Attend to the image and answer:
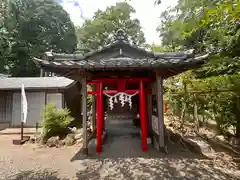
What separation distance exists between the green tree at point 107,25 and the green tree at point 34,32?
3.04 m

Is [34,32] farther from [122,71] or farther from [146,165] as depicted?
[146,165]

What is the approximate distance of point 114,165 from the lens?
4.97m

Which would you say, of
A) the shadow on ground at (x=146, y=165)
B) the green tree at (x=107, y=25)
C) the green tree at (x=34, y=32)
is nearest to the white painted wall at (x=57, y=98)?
the shadow on ground at (x=146, y=165)

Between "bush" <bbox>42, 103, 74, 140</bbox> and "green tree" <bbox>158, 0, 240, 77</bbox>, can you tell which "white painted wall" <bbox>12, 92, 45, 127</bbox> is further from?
"green tree" <bbox>158, 0, 240, 77</bbox>

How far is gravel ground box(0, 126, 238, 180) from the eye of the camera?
14.2ft

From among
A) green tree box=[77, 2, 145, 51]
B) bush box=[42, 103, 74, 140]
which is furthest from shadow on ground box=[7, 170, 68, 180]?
green tree box=[77, 2, 145, 51]

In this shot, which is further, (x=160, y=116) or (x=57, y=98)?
(x=57, y=98)

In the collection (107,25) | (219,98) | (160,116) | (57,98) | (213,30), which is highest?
(107,25)

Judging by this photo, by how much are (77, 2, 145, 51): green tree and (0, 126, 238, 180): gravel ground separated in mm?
23319

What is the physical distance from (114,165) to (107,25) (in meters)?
26.4

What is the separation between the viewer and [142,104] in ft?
19.3

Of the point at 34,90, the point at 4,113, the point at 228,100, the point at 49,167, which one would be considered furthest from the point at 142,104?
the point at 4,113

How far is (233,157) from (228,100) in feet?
5.77

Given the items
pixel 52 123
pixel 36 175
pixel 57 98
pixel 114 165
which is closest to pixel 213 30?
pixel 114 165
